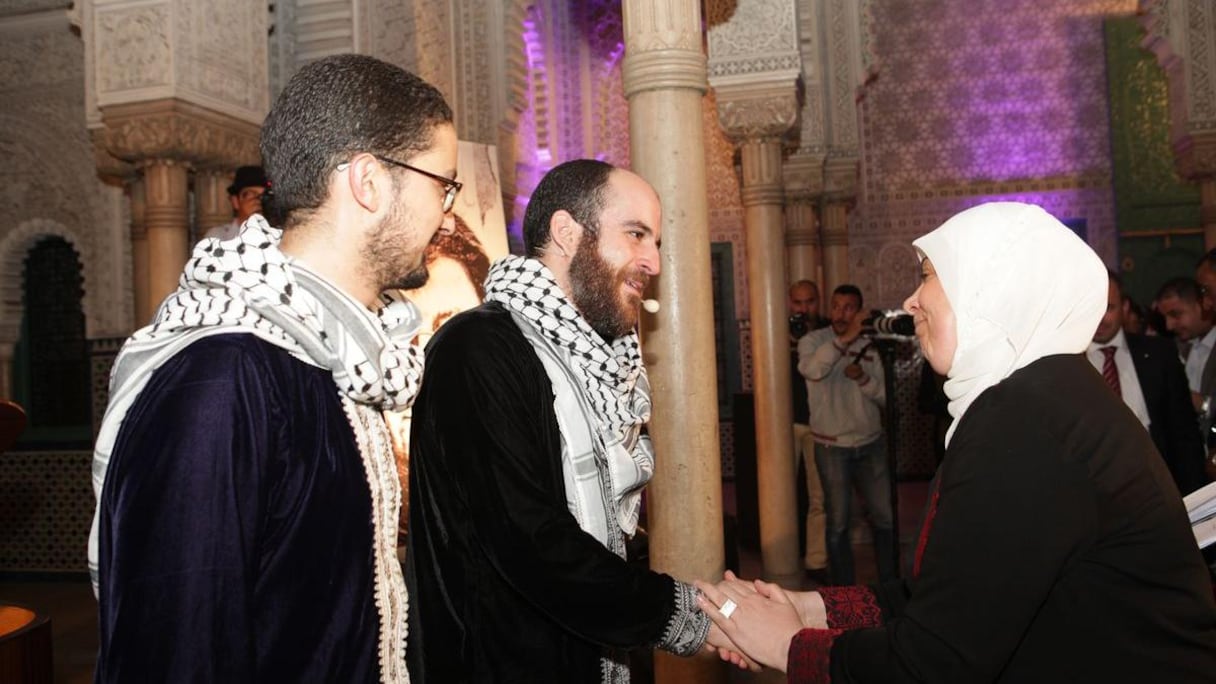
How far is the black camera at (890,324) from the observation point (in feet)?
10.6

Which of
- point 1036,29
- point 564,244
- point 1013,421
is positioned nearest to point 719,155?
point 1036,29

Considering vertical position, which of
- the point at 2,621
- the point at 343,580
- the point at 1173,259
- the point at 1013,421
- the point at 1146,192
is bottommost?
the point at 2,621

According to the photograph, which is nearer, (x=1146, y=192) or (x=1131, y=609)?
(x=1131, y=609)

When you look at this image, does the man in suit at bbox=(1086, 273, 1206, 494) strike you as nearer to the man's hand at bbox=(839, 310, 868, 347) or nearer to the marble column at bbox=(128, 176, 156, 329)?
the man's hand at bbox=(839, 310, 868, 347)

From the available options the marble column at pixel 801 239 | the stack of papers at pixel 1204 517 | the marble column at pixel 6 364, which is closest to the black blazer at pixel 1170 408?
the stack of papers at pixel 1204 517

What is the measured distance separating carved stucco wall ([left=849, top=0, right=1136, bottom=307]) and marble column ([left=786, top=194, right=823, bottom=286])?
162 cm

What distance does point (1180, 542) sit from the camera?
1.26 metres

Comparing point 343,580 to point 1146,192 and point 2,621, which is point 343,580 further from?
point 1146,192

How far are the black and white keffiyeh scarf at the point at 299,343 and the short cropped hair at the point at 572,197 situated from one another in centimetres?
67

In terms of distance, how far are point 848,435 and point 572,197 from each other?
11.8 ft

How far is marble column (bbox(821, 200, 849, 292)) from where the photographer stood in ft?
30.3

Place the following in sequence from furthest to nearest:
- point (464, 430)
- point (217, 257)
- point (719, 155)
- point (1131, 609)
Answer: point (719, 155)
point (464, 430)
point (1131, 609)
point (217, 257)

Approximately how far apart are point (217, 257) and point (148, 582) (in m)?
0.37

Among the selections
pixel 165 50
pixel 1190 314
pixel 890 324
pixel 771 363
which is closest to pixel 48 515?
pixel 165 50
